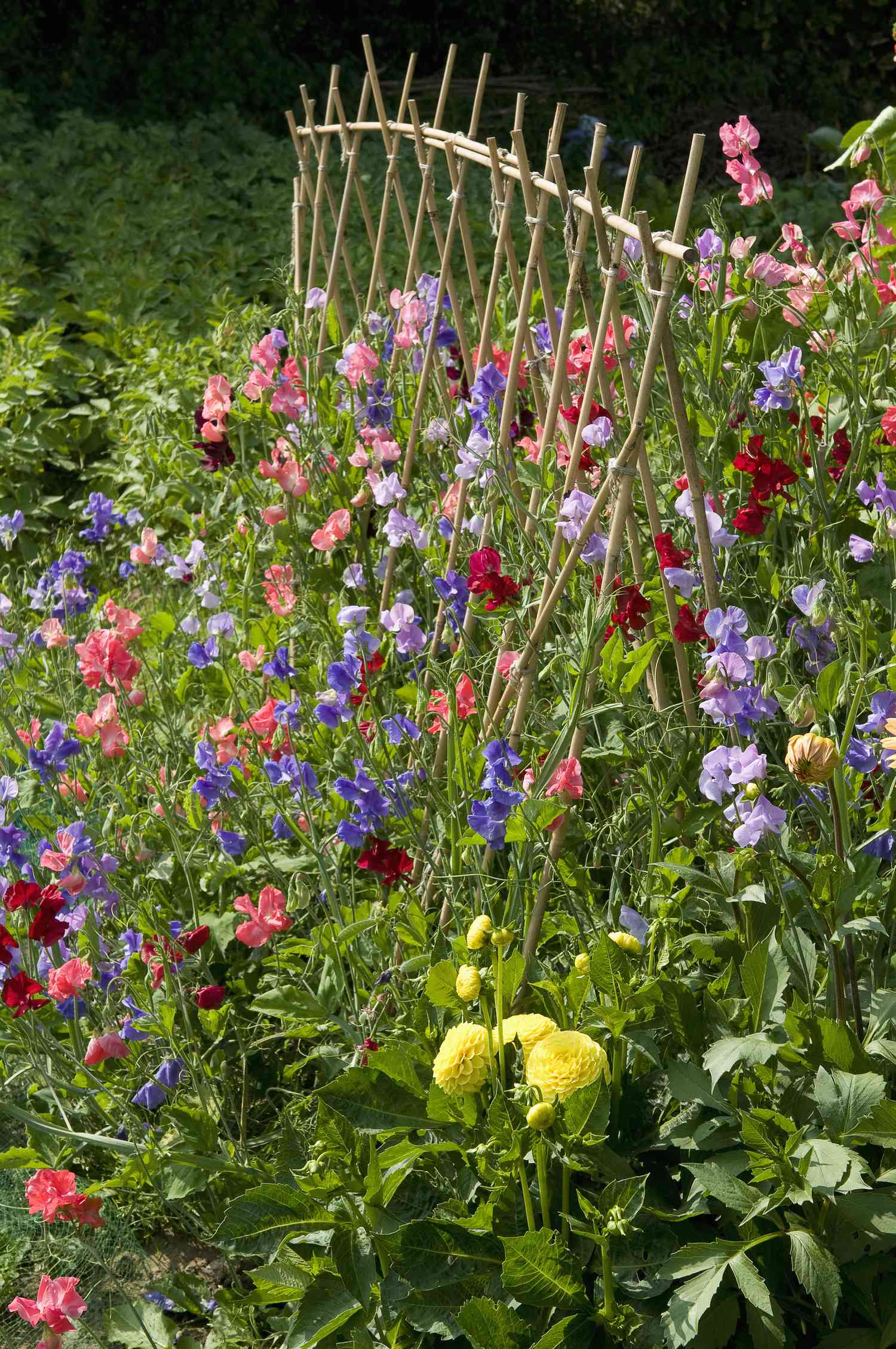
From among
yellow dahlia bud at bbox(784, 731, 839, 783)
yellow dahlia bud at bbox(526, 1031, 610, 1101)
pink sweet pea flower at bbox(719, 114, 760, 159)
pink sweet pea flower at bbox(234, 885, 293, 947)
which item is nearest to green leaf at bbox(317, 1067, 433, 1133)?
yellow dahlia bud at bbox(526, 1031, 610, 1101)

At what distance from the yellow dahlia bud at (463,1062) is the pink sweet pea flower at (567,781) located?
32 cm

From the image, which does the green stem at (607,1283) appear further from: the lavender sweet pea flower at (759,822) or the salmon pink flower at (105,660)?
the salmon pink flower at (105,660)

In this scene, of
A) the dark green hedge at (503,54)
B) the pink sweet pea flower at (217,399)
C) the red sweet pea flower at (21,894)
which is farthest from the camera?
the dark green hedge at (503,54)

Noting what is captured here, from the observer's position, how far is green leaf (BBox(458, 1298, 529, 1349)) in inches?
47.2

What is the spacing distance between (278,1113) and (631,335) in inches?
52.4

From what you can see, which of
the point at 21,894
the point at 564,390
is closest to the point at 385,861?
the point at 21,894

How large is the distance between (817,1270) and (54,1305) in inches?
30.1

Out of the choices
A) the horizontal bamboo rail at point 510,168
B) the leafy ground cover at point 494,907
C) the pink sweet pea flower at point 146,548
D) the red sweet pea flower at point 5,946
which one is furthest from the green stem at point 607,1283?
the pink sweet pea flower at point 146,548

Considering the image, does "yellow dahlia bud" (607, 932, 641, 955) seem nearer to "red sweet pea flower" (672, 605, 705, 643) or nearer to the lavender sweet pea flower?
the lavender sweet pea flower

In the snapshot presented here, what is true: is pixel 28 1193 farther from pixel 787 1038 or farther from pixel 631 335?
pixel 631 335

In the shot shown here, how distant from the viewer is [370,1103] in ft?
4.53

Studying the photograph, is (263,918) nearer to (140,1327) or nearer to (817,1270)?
(140,1327)

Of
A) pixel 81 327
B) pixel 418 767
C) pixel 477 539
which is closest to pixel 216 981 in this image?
pixel 418 767

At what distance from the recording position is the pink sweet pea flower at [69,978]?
155cm
